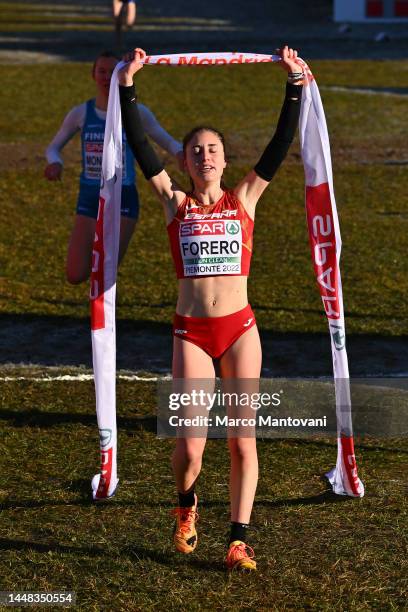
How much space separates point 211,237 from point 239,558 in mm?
1853

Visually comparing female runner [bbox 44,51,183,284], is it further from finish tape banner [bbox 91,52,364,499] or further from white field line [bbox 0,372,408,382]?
finish tape banner [bbox 91,52,364,499]

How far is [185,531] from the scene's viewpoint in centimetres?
750

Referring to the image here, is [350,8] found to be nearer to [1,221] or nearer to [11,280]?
[1,221]

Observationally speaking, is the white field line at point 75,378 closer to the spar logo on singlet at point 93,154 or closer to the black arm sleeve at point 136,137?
the spar logo on singlet at point 93,154

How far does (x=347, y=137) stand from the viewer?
25.5m

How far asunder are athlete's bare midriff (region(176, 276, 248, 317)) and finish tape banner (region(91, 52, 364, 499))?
2.52 ft

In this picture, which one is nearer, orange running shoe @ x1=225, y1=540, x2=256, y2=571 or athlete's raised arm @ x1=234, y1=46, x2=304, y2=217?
orange running shoe @ x1=225, y1=540, x2=256, y2=571

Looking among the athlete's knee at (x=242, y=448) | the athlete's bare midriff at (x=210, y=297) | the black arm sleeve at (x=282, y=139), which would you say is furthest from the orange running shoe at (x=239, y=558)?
the black arm sleeve at (x=282, y=139)

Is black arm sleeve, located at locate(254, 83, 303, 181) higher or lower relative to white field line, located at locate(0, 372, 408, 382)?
higher


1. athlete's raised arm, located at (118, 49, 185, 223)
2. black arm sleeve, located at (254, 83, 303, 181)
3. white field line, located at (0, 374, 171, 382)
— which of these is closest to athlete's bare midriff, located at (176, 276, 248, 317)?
athlete's raised arm, located at (118, 49, 185, 223)

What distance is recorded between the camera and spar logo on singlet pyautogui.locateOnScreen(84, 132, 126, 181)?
1196 cm

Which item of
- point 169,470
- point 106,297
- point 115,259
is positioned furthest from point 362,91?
point 106,297

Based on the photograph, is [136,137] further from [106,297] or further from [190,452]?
[190,452]

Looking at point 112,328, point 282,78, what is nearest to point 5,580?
point 112,328
